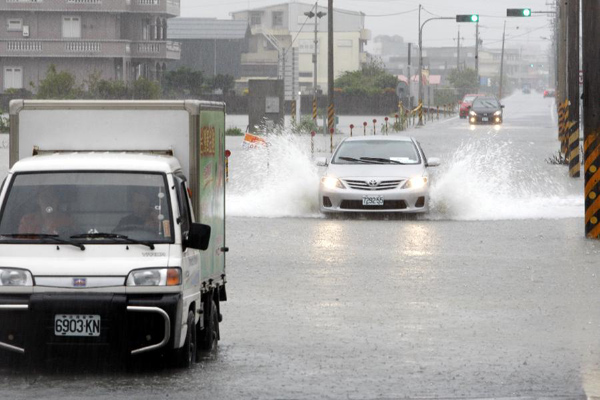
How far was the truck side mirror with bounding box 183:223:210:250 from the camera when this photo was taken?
908 centimetres

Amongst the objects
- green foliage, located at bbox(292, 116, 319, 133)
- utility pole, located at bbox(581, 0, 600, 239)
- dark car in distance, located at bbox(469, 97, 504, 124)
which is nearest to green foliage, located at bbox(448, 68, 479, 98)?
dark car in distance, located at bbox(469, 97, 504, 124)

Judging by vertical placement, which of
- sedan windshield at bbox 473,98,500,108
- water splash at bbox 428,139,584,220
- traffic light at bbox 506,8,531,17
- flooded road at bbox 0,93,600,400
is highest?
traffic light at bbox 506,8,531,17

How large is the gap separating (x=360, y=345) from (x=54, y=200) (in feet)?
8.90

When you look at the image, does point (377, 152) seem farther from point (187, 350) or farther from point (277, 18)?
point (277, 18)

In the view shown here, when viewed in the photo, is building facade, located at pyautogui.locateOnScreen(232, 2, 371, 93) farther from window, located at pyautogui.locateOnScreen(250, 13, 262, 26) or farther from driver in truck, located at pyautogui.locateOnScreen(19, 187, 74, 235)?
driver in truck, located at pyautogui.locateOnScreen(19, 187, 74, 235)

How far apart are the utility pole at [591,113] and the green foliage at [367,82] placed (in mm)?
83960

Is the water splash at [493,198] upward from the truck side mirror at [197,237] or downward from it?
downward

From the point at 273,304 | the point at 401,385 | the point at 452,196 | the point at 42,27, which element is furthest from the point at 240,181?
the point at 42,27

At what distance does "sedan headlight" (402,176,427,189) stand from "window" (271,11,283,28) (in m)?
151

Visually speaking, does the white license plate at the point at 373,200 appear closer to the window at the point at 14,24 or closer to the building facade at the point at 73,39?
the building facade at the point at 73,39

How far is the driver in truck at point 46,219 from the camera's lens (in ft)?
30.3

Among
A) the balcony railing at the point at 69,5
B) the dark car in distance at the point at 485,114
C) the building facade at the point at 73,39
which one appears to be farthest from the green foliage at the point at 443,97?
the dark car in distance at the point at 485,114

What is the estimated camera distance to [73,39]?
292 feet

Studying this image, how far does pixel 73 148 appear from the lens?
32.8 ft
